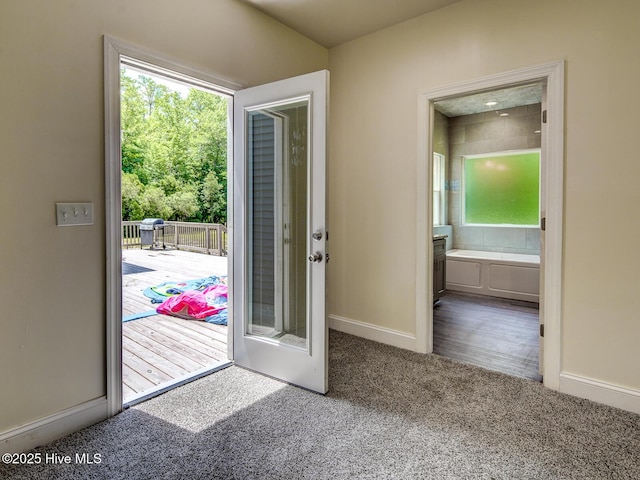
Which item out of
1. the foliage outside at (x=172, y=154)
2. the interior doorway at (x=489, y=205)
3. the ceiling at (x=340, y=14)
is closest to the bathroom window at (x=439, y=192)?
the interior doorway at (x=489, y=205)

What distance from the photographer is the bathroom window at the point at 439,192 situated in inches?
238

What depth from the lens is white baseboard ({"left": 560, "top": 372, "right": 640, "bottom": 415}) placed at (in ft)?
7.17

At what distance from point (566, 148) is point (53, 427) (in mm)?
3434

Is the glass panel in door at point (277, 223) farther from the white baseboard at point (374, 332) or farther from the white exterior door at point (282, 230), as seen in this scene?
the white baseboard at point (374, 332)

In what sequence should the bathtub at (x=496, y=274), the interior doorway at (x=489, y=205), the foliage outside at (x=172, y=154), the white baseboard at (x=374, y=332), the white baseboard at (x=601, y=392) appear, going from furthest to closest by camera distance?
the foliage outside at (x=172, y=154)
the bathtub at (x=496, y=274)
the interior doorway at (x=489, y=205)
the white baseboard at (x=374, y=332)
the white baseboard at (x=601, y=392)

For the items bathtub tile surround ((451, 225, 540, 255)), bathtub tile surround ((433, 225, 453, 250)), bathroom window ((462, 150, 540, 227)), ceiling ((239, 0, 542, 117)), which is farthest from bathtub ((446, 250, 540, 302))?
ceiling ((239, 0, 542, 117))

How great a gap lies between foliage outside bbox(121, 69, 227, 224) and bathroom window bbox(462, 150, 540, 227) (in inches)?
368

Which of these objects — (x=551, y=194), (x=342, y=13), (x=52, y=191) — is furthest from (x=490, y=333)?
(x=52, y=191)

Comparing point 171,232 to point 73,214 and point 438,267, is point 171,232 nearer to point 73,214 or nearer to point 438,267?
point 438,267

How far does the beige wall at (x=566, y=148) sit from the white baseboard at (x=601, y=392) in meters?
0.05

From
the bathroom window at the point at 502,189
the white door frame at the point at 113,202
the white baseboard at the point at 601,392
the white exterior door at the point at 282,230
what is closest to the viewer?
the white door frame at the point at 113,202

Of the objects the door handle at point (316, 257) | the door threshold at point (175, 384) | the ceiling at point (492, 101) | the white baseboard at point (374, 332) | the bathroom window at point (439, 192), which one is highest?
the ceiling at point (492, 101)

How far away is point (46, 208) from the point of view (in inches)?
72.9

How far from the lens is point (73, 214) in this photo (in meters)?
1.94
